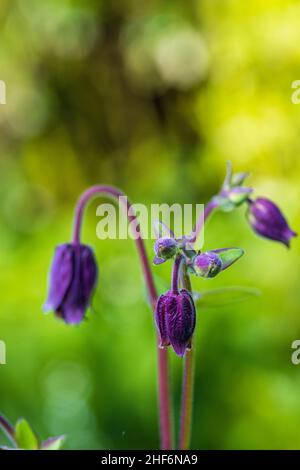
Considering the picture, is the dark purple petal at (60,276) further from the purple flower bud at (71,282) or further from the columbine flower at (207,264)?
the columbine flower at (207,264)

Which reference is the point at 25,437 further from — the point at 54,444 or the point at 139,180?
the point at 139,180

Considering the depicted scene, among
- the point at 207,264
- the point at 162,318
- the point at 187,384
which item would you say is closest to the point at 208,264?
the point at 207,264

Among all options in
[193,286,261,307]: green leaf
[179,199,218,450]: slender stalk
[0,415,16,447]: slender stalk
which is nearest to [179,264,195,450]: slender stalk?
[179,199,218,450]: slender stalk

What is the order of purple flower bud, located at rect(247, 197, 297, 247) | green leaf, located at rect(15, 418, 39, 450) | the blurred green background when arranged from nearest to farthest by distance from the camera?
1. green leaf, located at rect(15, 418, 39, 450)
2. purple flower bud, located at rect(247, 197, 297, 247)
3. the blurred green background

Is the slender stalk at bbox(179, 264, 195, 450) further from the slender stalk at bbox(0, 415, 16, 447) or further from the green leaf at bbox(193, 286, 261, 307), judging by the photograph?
the slender stalk at bbox(0, 415, 16, 447)

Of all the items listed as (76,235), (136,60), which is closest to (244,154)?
(136,60)

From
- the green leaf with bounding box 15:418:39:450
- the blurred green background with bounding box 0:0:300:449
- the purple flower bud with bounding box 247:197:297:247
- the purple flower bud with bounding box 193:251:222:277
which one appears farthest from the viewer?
the blurred green background with bounding box 0:0:300:449

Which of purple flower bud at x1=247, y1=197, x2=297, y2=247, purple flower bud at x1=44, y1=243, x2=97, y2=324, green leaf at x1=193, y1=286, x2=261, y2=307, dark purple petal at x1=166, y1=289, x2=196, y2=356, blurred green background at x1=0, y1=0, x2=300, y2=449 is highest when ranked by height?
blurred green background at x1=0, y1=0, x2=300, y2=449
